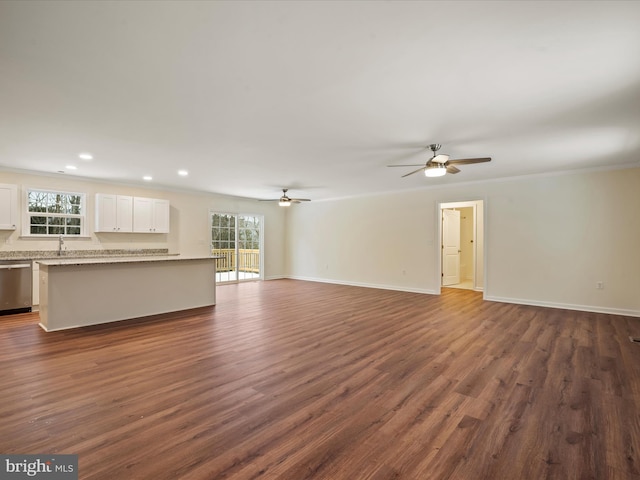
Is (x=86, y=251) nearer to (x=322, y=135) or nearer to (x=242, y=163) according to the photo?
(x=242, y=163)

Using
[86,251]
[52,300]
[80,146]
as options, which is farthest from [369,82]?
[86,251]

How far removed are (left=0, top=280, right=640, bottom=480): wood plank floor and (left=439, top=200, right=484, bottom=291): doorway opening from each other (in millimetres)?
3189

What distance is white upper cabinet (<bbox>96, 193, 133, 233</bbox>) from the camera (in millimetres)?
6047

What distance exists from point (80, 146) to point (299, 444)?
15.0 ft

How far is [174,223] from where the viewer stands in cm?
739

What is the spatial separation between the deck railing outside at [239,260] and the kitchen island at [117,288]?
9.59 feet

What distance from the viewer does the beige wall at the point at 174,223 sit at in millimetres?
5512

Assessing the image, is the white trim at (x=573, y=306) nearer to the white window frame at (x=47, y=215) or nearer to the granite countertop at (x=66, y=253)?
the granite countertop at (x=66, y=253)

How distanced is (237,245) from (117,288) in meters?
4.42

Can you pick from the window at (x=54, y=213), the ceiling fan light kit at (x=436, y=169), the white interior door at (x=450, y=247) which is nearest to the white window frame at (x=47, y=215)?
the window at (x=54, y=213)

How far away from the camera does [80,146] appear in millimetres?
4059

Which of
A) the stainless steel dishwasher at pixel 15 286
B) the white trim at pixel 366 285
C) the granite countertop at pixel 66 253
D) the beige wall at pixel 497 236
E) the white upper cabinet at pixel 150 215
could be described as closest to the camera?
the stainless steel dishwasher at pixel 15 286
